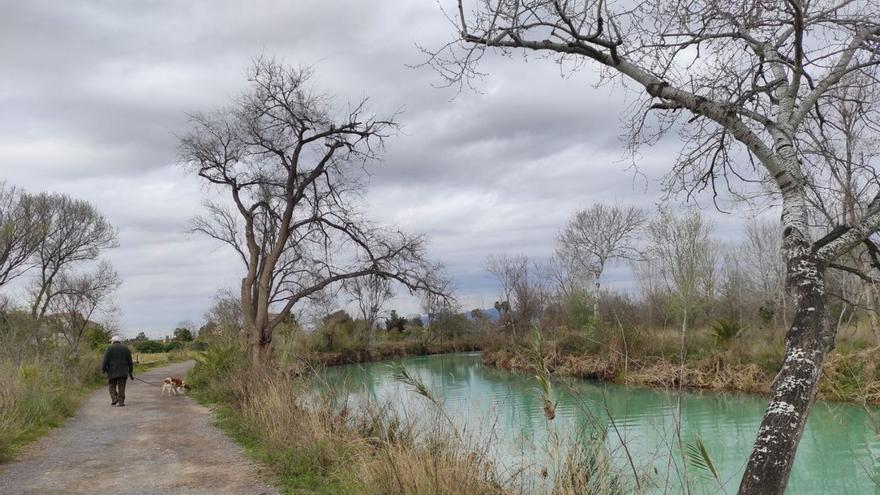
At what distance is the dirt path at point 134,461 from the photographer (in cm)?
662

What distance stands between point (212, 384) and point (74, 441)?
6730mm

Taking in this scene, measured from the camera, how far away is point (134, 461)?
8031mm

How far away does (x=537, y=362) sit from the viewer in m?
3.52

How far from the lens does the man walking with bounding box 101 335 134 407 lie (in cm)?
1458

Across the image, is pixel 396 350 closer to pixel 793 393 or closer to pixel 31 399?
pixel 31 399

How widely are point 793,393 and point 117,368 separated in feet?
48.6

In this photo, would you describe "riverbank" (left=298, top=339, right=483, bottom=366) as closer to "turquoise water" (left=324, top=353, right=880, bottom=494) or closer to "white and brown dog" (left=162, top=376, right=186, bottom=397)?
"white and brown dog" (left=162, top=376, right=186, bottom=397)

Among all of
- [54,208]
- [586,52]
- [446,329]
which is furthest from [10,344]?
[446,329]

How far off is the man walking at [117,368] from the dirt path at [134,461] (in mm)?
2044

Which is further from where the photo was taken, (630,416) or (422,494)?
(630,416)

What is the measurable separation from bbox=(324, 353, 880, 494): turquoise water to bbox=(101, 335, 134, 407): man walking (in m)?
5.88

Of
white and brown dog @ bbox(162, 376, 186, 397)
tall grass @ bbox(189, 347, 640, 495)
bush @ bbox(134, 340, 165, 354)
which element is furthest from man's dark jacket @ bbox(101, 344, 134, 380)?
bush @ bbox(134, 340, 165, 354)

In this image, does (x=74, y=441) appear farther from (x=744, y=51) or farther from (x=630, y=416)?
(x=630, y=416)

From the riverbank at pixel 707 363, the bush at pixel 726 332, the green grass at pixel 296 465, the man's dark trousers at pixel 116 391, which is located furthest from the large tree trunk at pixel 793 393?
the bush at pixel 726 332
